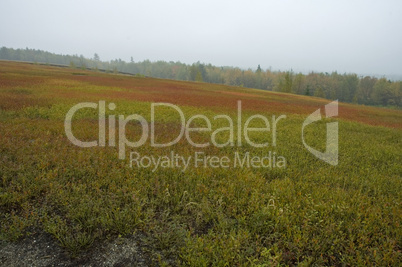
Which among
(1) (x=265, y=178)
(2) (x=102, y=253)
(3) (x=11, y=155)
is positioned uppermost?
(3) (x=11, y=155)

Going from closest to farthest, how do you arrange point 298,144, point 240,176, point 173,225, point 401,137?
point 173,225, point 240,176, point 298,144, point 401,137

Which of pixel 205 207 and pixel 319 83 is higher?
pixel 319 83

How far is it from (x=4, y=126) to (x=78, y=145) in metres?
4.15

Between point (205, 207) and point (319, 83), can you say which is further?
point (319, 83)

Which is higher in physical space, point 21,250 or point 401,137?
point 401,137

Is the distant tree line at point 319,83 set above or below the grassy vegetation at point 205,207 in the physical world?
above

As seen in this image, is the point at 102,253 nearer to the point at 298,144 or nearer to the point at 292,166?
the point at 292,166

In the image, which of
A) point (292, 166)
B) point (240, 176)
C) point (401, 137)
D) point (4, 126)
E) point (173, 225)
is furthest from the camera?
point (401, 137)

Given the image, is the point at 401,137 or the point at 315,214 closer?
the point at 315,214

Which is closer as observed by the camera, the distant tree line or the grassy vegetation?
the grassy vegetation

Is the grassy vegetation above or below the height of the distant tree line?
below

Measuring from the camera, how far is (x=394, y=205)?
572 cm

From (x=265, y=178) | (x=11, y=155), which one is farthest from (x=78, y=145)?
(x=265, y=178)

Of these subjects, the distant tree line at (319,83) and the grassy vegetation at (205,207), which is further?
the distant tree line at (319,83)
